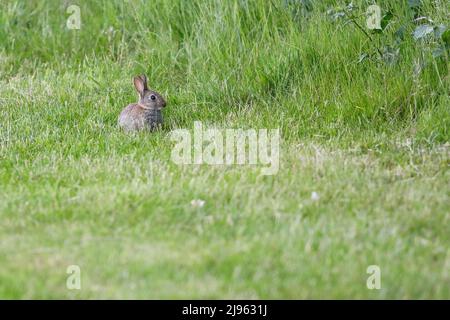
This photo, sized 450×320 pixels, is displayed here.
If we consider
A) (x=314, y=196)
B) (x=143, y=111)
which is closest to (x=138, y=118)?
(x=143, y=111)

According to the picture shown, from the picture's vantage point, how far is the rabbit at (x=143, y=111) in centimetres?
684

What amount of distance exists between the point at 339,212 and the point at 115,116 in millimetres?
2698

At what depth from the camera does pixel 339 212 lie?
17.0 feet

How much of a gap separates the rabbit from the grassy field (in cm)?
11

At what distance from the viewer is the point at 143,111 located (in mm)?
6887

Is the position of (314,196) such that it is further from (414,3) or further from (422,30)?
(414,3)

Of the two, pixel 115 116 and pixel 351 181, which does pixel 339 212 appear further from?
pixel 115 116

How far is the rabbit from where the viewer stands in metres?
6.84

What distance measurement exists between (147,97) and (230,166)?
138cm

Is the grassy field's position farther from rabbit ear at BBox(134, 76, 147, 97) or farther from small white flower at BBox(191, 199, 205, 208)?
rabbit ear at BBox(134, 76, 147, 97)

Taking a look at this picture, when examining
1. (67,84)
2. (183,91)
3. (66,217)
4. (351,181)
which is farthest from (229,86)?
(66,217)

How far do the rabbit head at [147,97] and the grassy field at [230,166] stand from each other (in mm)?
183

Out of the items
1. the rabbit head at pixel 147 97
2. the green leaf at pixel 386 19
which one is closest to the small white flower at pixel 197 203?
the rabbit head at pixel 147 97

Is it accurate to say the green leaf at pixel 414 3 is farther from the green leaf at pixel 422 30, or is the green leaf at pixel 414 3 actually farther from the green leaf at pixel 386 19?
the green leaf at pixel 422 30
